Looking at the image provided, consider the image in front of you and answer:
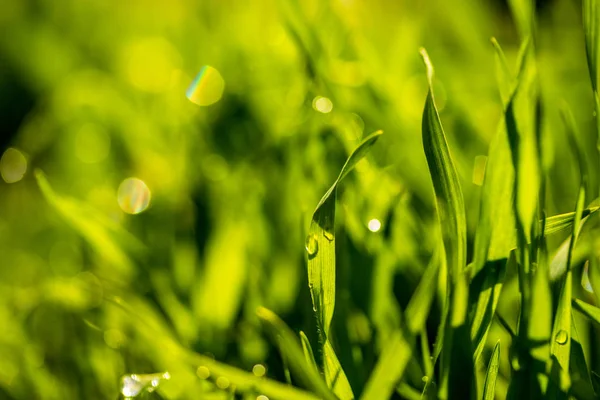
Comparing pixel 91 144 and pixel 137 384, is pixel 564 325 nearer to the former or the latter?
pixel 137 384

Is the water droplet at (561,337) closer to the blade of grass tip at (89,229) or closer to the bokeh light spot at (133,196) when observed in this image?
the blade of grass tip at (89,229)

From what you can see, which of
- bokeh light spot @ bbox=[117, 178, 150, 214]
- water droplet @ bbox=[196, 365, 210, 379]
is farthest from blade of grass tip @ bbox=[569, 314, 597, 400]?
bokeh light spot @ bbox=[117, 178, 150, 214]

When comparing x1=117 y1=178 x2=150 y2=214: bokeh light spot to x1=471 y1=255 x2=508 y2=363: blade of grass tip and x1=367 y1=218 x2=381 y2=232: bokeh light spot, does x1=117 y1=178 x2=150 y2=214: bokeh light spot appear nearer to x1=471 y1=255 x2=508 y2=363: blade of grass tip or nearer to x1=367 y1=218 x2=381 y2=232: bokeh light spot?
x1=367 y1=218 x2=381 y2=232: bokeh light spot

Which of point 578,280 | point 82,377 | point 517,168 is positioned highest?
point 517,168

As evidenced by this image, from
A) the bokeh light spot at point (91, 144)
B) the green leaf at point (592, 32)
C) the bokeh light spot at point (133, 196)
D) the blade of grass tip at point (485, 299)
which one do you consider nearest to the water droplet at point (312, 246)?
the blade of grass tip at point (485, 299)

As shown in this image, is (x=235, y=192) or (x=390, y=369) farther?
(x=235, y=192)

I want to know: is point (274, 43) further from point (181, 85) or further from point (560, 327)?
point (560, 327)

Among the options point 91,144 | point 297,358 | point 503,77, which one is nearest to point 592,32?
point 503,77

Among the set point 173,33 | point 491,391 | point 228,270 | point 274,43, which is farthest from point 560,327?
point 173,33
